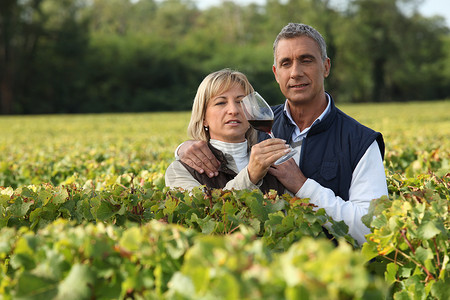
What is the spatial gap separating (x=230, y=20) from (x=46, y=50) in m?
32.3

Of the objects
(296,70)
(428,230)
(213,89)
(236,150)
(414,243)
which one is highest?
(296,70)

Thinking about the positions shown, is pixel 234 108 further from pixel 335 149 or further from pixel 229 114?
pixel 335 149

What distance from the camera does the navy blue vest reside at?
3.04m

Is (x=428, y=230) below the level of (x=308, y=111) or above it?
below

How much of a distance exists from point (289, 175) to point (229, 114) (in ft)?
1.92

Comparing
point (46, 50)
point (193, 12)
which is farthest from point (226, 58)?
point (193, 12)

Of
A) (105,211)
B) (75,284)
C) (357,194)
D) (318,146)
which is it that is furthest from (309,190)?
(75,284)

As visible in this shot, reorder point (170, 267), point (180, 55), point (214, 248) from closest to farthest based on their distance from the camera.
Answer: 1. point (214, 248)
2. point (170, 267)
3. point (180, 55)

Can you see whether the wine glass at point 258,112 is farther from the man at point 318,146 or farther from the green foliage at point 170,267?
the green foliage at point 170,267

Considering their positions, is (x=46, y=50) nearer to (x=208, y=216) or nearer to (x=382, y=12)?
(x=382, y=12)

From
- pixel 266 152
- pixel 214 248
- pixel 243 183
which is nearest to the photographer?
pixel 214 248

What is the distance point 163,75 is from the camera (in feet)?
171

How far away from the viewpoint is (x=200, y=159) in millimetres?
3102

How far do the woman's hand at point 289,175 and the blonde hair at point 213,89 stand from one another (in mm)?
481
